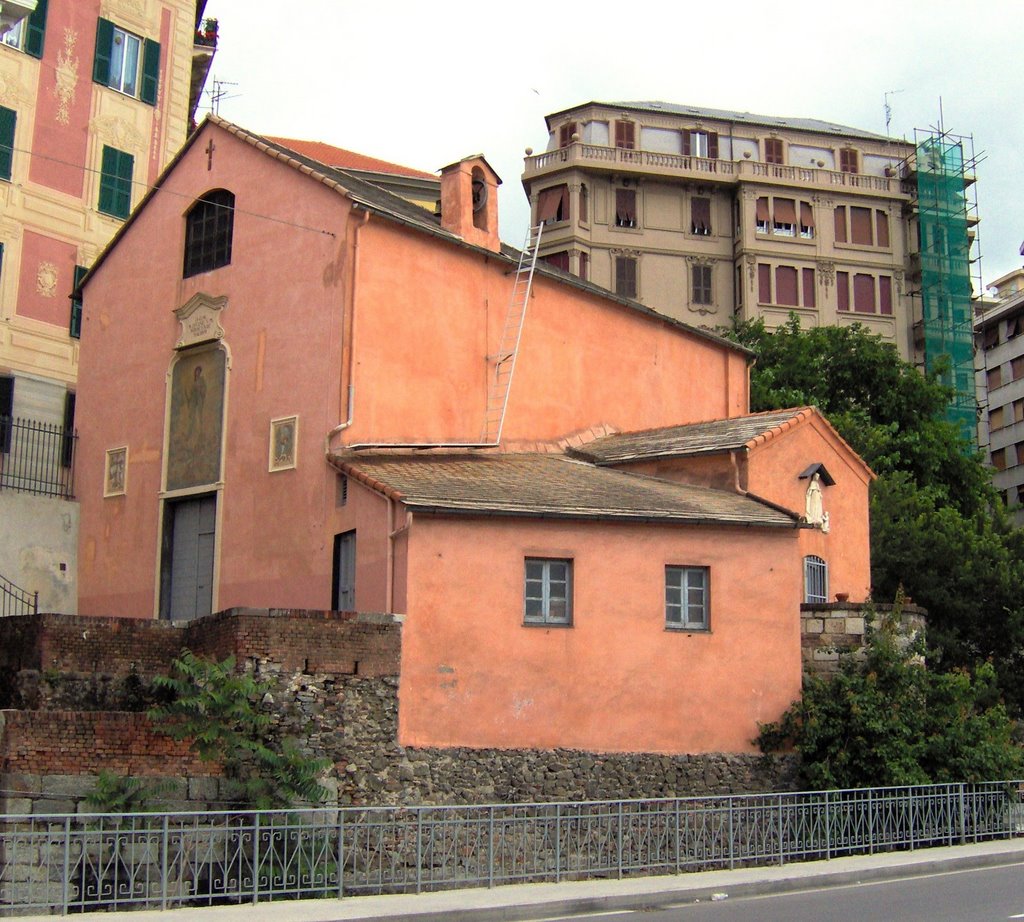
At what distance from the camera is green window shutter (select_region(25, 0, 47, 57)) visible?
31609 mm

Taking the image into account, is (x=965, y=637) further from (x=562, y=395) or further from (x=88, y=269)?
(x=88, y=269)

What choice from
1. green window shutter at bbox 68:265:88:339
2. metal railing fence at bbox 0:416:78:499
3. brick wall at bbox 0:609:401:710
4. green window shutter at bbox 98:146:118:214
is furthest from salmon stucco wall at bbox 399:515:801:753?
green window shutter at bbox 98:146:118:214

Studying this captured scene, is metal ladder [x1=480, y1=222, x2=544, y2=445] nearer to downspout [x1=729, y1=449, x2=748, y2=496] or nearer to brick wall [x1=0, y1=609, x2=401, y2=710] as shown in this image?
downspout [x1=729, y1=449, x2=748, y2=496]

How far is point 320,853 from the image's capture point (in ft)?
54.4

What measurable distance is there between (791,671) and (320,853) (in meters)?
8.99

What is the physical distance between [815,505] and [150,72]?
63.6 ft

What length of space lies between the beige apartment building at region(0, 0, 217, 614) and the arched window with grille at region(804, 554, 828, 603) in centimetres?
1380

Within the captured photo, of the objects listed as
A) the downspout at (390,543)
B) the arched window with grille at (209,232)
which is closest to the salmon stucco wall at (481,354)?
the downspout at (390,543)

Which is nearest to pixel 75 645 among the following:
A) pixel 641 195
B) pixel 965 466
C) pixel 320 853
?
pixel 320 853

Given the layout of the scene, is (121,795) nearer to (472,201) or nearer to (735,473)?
(735,473)

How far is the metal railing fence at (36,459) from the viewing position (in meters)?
28.7

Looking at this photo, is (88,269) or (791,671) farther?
(88,269)

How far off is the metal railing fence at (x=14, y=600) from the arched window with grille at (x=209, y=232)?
264 inches

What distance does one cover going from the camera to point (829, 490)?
27.0 meters
